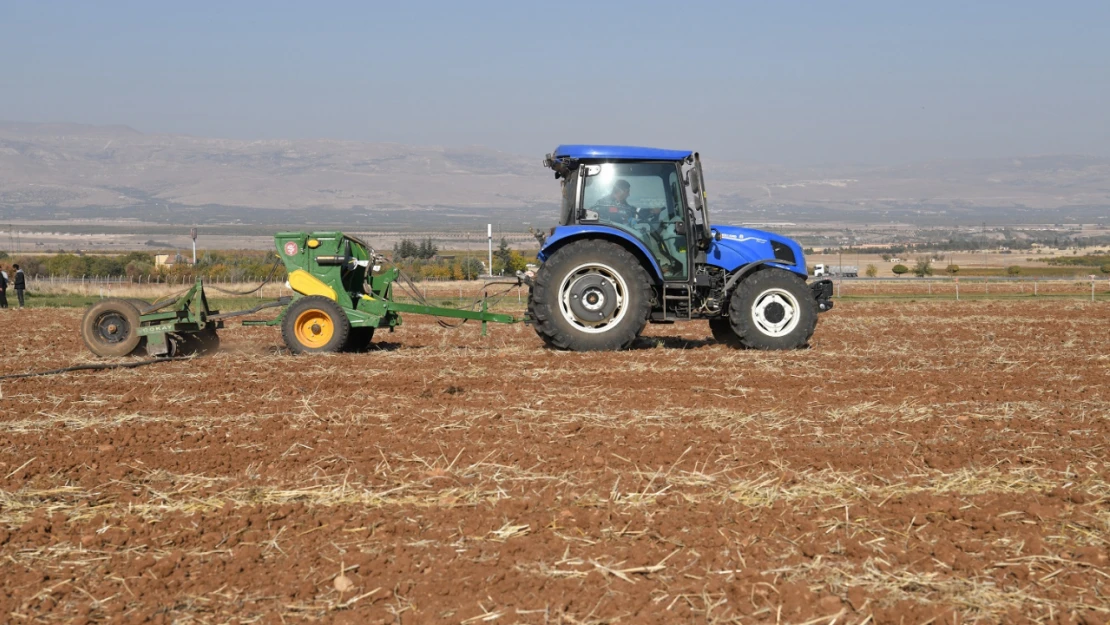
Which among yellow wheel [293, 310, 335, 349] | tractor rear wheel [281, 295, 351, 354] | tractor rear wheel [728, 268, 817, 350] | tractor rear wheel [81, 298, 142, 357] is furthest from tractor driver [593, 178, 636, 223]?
tractor rear wheel [81, 298, 142, 357]

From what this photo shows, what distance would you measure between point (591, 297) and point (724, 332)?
2198 millimetres

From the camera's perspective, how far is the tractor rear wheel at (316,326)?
40.4ft

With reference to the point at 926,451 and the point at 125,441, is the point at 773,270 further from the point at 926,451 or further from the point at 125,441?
the point at 125,441

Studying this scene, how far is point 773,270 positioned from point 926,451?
A: 566 centimetres

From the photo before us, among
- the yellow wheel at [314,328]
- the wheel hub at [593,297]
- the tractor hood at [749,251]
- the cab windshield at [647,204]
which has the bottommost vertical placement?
the yellow wheel at [314,328]

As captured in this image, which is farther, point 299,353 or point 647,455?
point 299,353

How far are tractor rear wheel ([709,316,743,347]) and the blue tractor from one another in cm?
66

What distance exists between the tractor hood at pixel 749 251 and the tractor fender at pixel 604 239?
0.72 m

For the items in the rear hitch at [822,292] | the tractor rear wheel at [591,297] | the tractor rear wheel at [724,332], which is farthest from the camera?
the tractor rear wheel at [724,332]

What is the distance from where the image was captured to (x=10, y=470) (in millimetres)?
6660

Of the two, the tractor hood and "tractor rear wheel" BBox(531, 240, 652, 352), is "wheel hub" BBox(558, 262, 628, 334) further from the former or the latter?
the tractor hood

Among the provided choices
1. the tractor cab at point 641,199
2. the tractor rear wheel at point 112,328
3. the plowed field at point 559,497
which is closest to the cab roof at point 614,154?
the tractor cab at point 641,199

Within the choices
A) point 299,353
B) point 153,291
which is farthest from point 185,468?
point 153,291

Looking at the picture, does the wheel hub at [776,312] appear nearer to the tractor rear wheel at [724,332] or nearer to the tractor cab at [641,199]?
the tractor rear wheel at [724,332]
